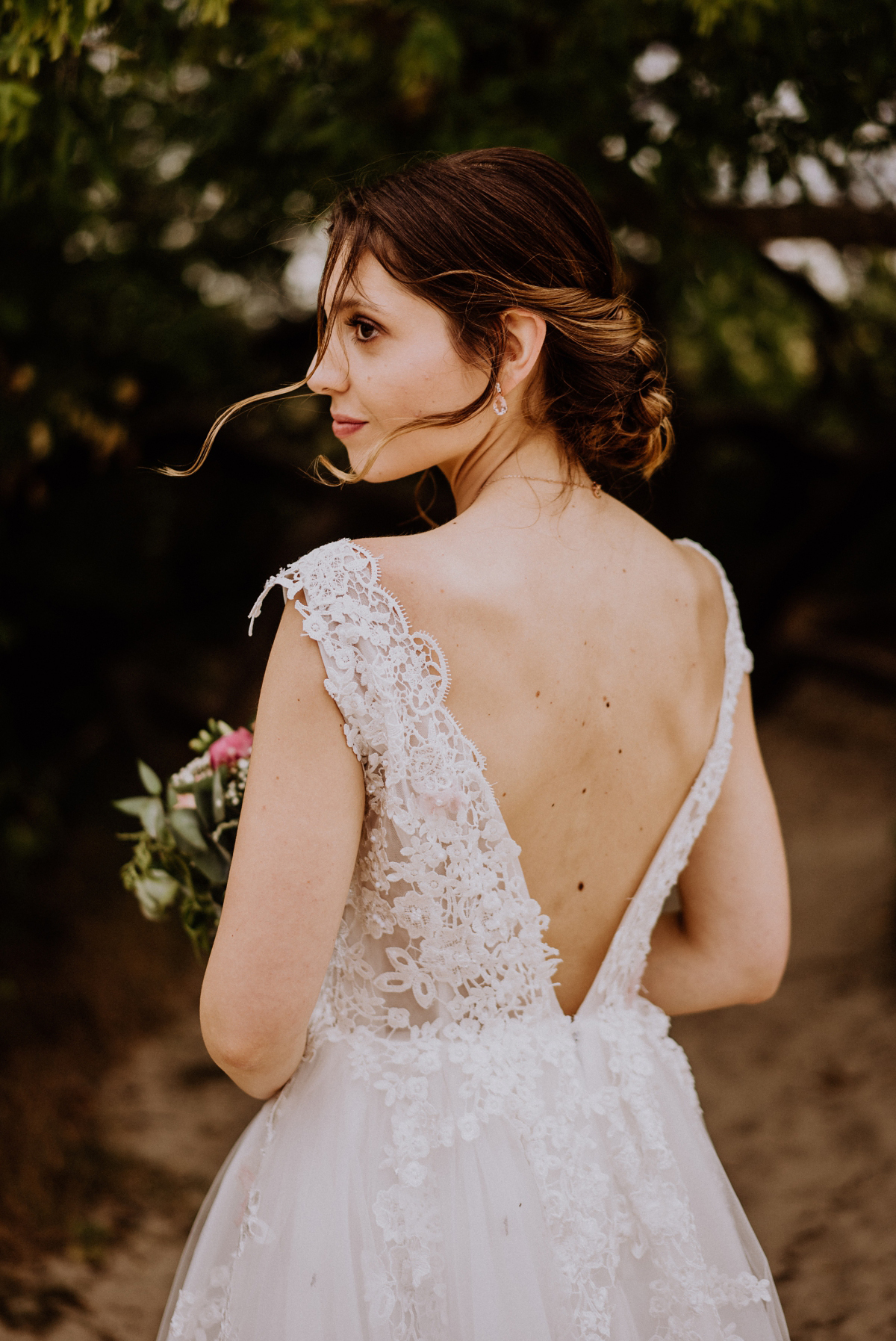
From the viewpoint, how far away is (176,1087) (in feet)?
15.9

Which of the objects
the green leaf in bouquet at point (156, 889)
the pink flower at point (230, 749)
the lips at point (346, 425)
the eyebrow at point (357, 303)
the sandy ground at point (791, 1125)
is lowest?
→ the sandy ground at point (791, 1125)

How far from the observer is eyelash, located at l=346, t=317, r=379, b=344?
1.33 metres

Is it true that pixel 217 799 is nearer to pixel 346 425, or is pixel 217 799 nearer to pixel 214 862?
pixel 214 862

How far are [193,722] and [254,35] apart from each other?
4439 millimetres

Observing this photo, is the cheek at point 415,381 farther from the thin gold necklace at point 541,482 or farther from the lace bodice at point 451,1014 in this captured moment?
the lace bodice at point 451,1014

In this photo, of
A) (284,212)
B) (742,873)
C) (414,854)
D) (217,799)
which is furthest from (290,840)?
(284,212)

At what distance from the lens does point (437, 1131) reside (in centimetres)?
136

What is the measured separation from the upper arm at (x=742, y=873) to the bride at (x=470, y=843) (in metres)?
0.20

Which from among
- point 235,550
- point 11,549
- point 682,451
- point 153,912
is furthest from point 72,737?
point 153,912

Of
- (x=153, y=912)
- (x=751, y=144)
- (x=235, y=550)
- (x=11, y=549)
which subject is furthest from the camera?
(x=235, y=550)

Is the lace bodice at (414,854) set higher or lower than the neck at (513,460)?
lower

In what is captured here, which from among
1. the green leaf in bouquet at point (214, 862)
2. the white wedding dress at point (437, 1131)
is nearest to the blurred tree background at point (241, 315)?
the white wedding dress at point (437, 1131)

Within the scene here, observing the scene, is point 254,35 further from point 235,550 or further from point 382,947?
point 235,550

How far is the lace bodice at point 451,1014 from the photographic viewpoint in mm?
1202
